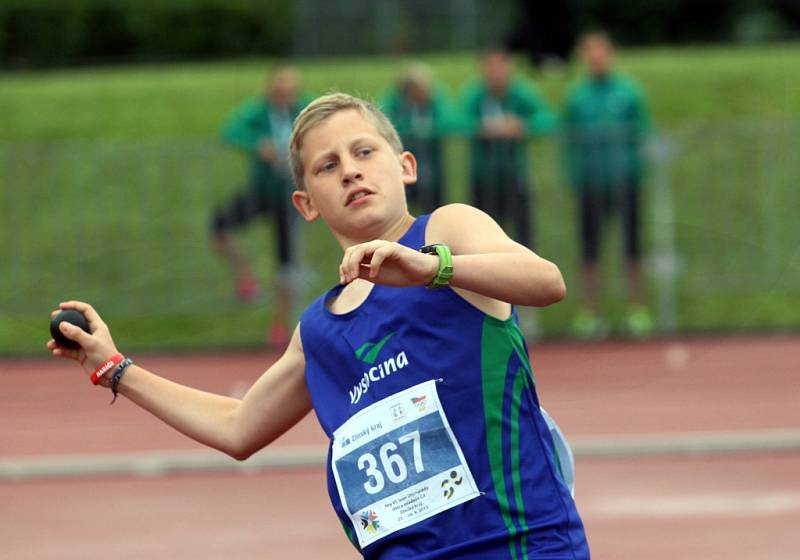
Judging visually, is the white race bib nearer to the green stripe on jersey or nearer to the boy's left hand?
the green stripe on jersey

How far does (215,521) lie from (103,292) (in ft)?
18.0

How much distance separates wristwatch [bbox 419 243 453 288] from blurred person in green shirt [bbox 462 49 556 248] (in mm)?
9198

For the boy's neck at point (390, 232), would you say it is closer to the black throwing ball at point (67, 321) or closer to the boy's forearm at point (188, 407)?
the boy's forearm at point (188, 407)

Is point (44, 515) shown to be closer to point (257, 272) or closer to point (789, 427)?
point (789, 427)

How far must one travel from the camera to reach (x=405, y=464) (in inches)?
134

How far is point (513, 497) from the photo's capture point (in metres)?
3.37

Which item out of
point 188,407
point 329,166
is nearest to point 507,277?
point 329,166

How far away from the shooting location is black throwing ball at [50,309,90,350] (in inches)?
151

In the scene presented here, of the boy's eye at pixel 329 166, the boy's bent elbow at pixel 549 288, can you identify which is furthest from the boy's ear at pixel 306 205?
the boy's bent elbow at pixel 549 288

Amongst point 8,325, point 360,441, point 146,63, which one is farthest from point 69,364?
point 146,63

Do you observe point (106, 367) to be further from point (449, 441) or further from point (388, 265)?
point (388, 265)

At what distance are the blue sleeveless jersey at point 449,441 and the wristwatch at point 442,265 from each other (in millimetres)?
195

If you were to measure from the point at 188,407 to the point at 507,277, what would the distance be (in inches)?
43.8

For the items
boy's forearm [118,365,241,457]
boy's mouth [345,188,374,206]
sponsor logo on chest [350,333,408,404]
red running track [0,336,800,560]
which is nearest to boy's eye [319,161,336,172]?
boy's mouth [345,188,374,206]
